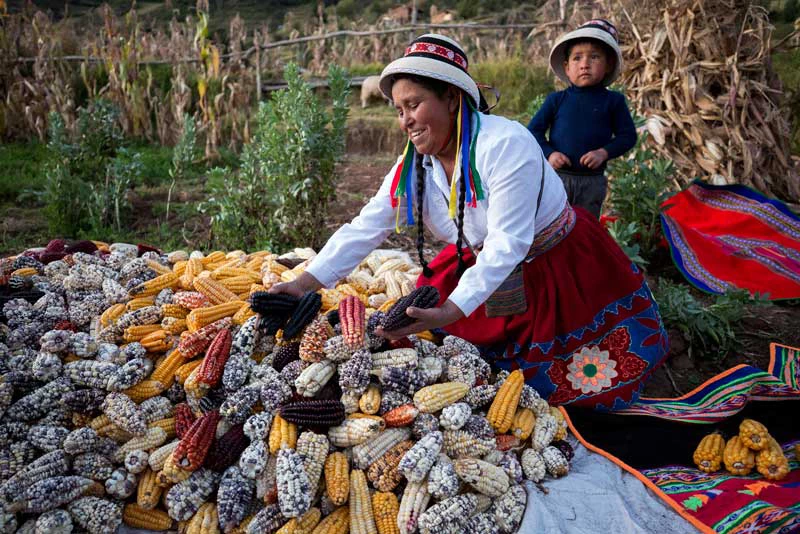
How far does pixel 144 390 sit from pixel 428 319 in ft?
3.92

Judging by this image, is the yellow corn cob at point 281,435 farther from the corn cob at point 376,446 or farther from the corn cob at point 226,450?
the corn cob at point 376,446

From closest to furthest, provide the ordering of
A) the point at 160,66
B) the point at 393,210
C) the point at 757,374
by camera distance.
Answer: the point at 393,210 < the point at 757,374 < the point at 160,66

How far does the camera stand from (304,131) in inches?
169

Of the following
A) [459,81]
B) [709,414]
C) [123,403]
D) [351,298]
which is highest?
[459,81]

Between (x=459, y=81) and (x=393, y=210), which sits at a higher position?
(x=459, y=81)

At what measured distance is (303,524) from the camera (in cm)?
206

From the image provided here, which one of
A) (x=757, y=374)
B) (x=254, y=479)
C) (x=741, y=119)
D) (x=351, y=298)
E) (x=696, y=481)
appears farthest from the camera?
(x=741, y=119)

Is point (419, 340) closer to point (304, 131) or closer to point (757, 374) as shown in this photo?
point (757, 374)

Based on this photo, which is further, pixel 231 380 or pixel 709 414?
pixel 709 414

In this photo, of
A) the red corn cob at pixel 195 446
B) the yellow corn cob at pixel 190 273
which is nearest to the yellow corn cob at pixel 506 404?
the red corn cob at pixel 195 446

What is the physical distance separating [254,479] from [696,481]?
5.58ft

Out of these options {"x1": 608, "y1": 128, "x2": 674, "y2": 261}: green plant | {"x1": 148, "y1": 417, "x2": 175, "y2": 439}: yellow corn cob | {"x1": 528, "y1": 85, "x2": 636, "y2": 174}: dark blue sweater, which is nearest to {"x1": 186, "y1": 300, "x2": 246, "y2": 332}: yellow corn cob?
{"x1": 148, "y1": 417, "x2": 175, "y2": 439}: yellow corn cob

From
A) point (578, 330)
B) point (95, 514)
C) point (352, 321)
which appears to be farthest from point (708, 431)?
point (95, 514)

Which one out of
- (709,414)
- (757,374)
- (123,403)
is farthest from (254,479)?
(757,374)
